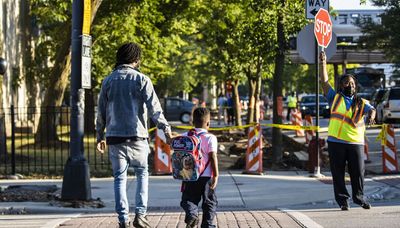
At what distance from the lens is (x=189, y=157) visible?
6688 mm

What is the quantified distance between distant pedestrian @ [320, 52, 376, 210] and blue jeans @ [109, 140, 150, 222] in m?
3.04

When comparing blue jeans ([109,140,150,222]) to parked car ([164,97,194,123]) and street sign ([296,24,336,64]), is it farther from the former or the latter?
parked car ([164,97,194,123])

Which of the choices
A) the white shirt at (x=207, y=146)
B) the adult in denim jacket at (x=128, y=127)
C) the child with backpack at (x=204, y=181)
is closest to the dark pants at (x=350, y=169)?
the child with backpack at (x=204, y=181)

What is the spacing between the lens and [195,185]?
6.83m

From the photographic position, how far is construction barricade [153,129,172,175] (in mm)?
14031

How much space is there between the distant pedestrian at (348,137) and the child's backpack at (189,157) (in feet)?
9.64

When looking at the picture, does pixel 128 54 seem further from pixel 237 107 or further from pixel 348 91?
pixel 237 107

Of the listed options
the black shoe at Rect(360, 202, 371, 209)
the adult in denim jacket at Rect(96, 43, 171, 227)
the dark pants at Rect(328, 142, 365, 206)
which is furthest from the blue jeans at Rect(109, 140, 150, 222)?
the black shoe at Rect(360, 202, 371, 209)

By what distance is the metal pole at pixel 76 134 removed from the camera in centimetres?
975

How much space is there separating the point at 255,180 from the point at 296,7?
5201mm

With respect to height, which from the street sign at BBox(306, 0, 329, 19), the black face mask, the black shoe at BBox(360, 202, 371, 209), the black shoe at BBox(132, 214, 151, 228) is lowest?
the black shoe at BBox(360, 202, 371, 209)

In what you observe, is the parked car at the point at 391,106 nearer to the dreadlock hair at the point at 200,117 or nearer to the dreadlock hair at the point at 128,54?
the dreadlock hair at the point at 128,54

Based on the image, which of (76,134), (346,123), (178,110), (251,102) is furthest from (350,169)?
(178,110)

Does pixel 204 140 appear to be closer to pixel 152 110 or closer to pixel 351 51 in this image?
pixel 152 110
